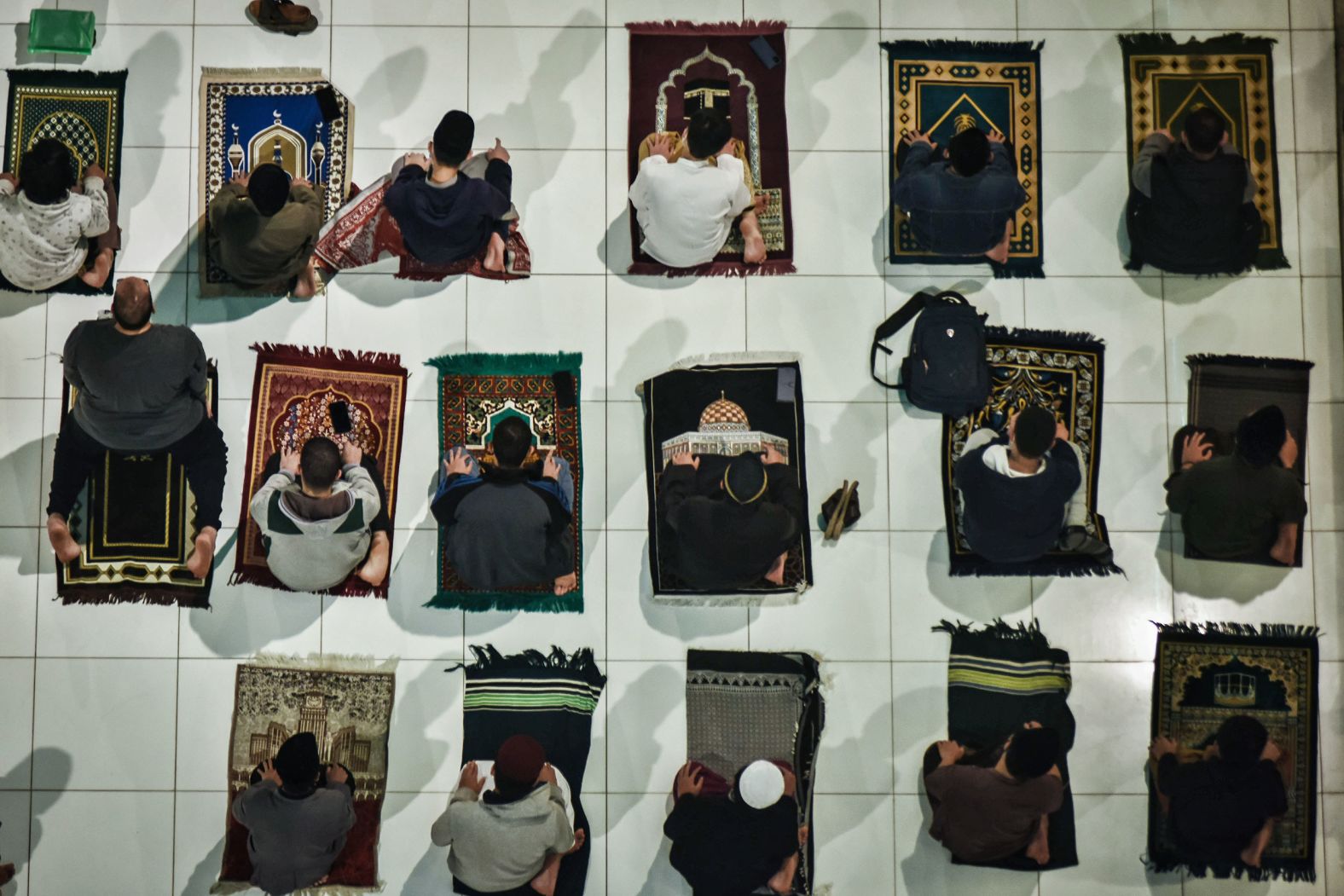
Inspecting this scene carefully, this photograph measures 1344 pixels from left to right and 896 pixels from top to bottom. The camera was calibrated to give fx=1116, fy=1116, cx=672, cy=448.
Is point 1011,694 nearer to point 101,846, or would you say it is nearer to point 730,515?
point 730,515

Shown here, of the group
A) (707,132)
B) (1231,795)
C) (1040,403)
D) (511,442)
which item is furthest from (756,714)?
(707,132)

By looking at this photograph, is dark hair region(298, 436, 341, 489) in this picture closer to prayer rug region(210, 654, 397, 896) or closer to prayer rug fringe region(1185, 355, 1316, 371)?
prayer rug region(210, 654, 397, 896)

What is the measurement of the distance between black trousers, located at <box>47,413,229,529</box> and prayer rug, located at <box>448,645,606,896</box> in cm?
131

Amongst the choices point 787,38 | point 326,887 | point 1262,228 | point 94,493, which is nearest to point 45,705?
point 94,493

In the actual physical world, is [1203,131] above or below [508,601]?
above

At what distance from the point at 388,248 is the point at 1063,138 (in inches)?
118

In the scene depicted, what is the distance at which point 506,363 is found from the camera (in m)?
4.79

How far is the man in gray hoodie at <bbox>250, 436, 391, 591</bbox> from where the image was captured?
14.3 feet

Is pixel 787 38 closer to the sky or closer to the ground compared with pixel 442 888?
closer to the sky

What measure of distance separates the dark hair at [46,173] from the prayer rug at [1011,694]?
4.08 metres

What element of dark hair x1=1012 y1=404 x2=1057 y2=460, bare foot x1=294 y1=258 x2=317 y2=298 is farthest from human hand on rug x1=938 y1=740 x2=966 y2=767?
bare foot x1=294 y1=258 x2=317 y2=298

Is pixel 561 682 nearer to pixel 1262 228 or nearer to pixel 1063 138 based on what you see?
pixel 1063 138

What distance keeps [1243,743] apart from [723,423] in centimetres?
246

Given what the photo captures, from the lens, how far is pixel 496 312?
4.82 m
